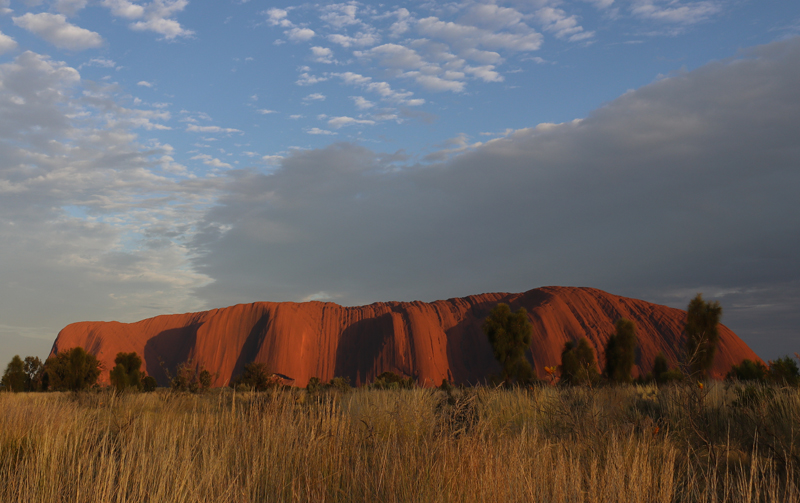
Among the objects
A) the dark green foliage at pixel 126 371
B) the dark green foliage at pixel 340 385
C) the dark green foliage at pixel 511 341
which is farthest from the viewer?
the dark green foliage at pixel 126 371

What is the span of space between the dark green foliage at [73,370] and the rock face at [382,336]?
29.5m

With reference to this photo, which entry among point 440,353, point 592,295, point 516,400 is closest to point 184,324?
point 440,353

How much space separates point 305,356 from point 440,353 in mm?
26044

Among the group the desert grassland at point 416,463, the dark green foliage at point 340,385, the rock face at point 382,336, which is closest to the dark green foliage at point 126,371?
the rock face at point 382,336

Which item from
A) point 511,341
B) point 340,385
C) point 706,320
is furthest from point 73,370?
point 706,320

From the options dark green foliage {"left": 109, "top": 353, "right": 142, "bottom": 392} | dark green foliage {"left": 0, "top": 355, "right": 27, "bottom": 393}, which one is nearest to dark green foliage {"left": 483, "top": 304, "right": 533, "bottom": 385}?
dark green foliage {"left": 109, "top": 353, "right": 142, "bottom": 392}

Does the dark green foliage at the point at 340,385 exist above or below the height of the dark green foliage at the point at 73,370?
above

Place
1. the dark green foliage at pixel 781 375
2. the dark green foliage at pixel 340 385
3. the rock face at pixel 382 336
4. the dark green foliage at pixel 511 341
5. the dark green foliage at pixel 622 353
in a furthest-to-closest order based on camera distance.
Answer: the rock face at pixel 382 336 → the dark green foliage at pixel 622 353 → the dark green foliage at pixel 511 341 → the dark green foliage at pixel 340 385 → the dark green foliage at pixel 781 375

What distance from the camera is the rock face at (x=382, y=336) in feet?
261

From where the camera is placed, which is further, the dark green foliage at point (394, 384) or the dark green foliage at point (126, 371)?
the dark green foliage at point (126, 371)

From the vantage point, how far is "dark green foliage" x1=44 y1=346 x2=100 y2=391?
44781 mm

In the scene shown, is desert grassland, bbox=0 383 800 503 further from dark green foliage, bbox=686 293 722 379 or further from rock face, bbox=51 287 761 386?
rock face, bbox=51 287 761 386

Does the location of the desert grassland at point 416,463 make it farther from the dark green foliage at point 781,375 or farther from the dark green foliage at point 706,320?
the dark green foliage at point 706,320

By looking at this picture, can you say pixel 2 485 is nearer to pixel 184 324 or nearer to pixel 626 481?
pixel 626 481
